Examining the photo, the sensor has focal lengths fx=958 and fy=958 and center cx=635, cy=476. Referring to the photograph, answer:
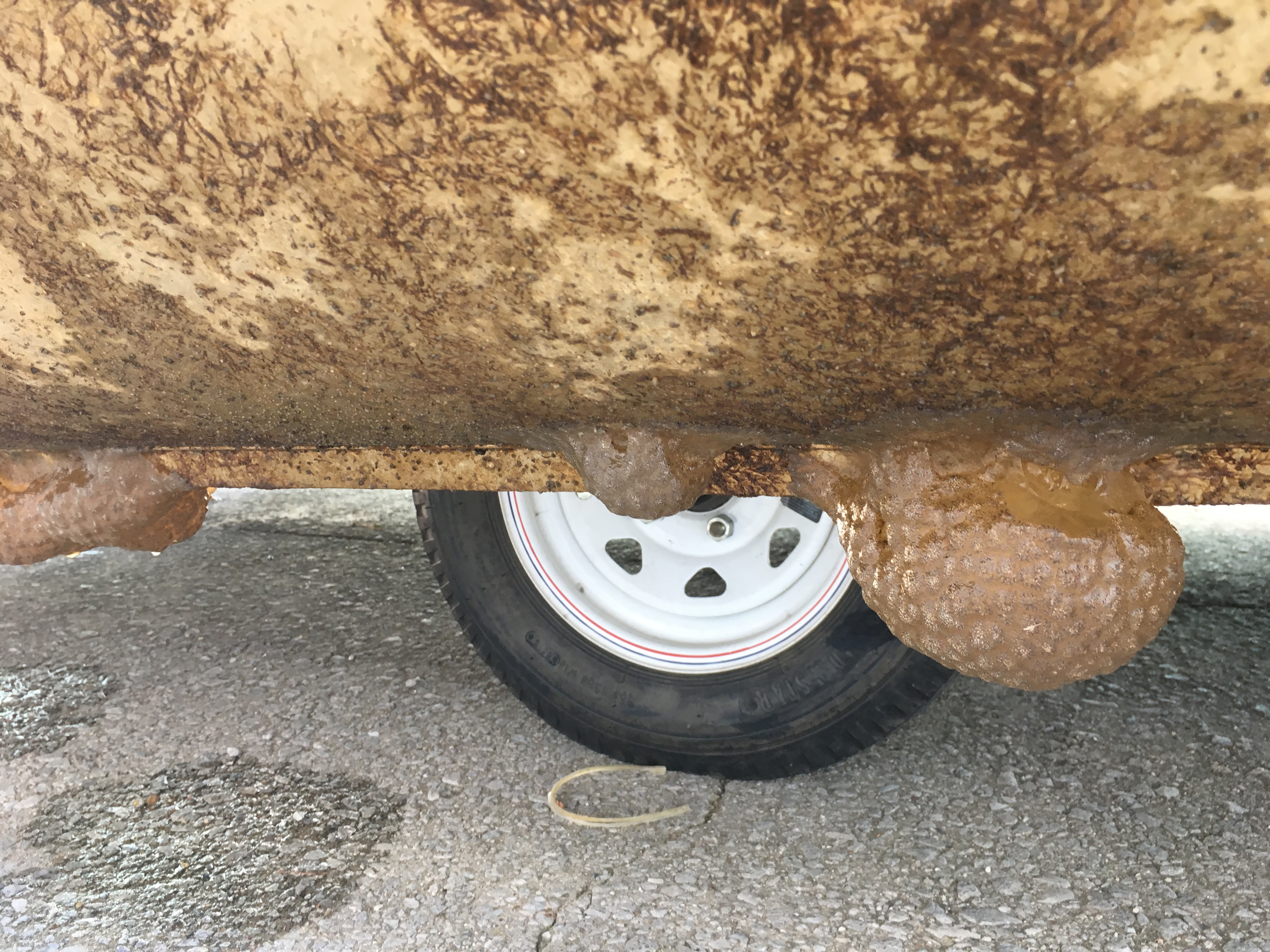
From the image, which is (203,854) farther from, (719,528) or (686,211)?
(686,211)

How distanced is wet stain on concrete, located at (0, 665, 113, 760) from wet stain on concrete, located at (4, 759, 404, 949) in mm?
257

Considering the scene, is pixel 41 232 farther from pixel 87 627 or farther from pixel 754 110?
pixel 87 627

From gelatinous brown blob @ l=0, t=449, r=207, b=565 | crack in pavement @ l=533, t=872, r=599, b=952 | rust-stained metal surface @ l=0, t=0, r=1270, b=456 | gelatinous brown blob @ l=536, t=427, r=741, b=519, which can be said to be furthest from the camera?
gelatinous brown blob @ l=0, t=449, r=207, b=565

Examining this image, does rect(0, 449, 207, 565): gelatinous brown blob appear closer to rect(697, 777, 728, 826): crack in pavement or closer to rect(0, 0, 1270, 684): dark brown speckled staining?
rect(0, 0, 1270, 684): dark brown speckled staining

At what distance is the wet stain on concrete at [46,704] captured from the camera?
198cm

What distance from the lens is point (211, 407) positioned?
1266 millimetres

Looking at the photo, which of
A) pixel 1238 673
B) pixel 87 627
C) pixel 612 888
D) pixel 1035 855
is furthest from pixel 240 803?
pixel 1238 673

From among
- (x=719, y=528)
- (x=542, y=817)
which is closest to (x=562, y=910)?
(x=542, y=817)

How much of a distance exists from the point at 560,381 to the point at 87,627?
7.02 ft

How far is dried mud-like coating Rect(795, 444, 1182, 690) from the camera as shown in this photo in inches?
39.4

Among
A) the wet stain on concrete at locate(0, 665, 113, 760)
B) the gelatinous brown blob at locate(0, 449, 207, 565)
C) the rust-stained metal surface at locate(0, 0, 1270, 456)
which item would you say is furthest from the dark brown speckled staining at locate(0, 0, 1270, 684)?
the wet stain on concrete at locate(0, 665, 113, 760)

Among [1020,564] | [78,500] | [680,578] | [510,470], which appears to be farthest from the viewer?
[680,578]

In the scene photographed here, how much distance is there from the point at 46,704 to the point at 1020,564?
2.10 m

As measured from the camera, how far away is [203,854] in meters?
1.60
